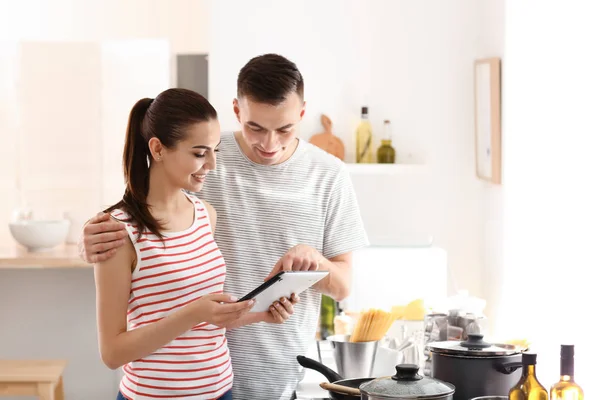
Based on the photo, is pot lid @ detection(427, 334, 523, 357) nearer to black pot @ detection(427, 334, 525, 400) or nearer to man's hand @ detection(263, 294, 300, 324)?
black pot @ detection(427, 334, 525, 400)

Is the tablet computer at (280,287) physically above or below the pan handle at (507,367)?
above

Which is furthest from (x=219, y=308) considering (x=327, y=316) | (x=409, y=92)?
(x=409, y=92)

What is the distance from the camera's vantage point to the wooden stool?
3.96 metres

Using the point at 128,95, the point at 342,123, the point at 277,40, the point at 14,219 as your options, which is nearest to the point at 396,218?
the point at 342,123

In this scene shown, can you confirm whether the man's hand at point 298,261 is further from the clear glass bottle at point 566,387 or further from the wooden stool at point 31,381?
the wooden stool at point 31,381

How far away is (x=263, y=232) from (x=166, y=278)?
1.38 ft

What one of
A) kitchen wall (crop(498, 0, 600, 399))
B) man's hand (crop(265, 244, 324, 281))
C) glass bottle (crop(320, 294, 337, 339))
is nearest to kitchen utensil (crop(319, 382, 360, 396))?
man's hand (crop(265, 244, 324, 281))

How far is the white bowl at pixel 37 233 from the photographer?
4418mm

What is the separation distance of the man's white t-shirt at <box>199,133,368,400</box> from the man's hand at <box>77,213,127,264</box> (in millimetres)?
425

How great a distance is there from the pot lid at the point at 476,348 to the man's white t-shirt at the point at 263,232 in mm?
488

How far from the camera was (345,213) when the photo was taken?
237 centimetres

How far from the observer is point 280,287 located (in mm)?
1888

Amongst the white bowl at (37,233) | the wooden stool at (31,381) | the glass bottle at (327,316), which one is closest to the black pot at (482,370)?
the glass bottle at (327,316)

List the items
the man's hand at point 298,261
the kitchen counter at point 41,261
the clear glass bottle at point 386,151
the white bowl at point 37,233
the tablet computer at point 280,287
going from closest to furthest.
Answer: the tablet computer at point 280,287 < the man's hand at point 298,261 < the kitchen counter at point 41,261 < the white bowl at point 37,233 < the clear glass bottle at point 386,151
